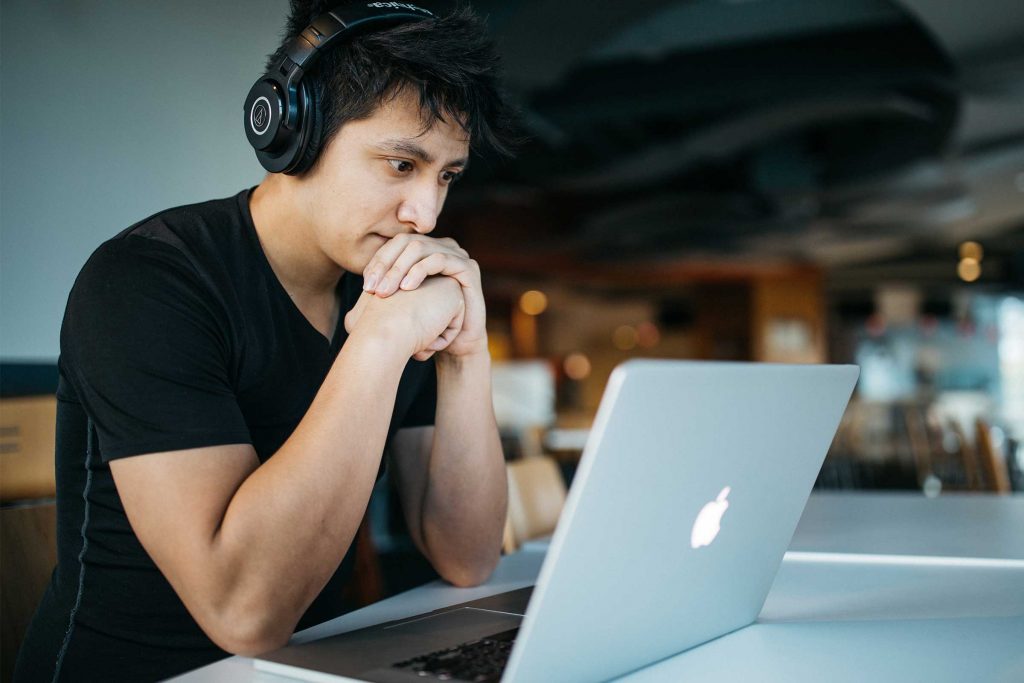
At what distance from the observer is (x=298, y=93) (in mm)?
1112

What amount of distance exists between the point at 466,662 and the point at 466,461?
1.46 feet

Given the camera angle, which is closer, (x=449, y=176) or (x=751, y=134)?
(x=449, y=176)

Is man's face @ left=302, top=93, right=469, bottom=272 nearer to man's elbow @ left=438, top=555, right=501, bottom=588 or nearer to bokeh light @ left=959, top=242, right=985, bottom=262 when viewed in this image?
man's elbow @ left=438, top=555, right=501, bottom=588

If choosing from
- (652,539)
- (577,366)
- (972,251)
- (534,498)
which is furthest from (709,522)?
(577,366)

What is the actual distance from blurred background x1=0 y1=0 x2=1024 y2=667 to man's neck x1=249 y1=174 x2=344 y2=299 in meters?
0.35

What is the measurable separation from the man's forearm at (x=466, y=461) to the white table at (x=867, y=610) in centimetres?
6

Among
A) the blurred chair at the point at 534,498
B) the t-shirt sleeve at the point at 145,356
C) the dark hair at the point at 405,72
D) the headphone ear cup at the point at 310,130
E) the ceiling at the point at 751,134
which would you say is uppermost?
the ceiling at the point at 751,134

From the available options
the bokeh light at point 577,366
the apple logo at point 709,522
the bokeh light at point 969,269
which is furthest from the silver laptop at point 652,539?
the bokeh light at point 577,366

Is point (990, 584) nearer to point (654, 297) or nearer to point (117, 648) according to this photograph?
point (117, 648)

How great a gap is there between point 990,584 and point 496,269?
11159 millimetres

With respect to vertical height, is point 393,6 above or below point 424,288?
above

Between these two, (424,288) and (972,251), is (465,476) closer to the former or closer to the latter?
(424,288)

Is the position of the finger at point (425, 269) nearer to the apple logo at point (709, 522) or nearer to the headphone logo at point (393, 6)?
the headphone logo at point (393, 6)

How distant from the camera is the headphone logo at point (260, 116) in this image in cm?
112
